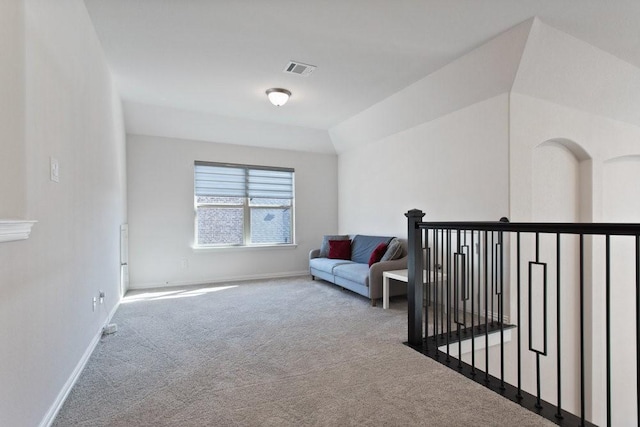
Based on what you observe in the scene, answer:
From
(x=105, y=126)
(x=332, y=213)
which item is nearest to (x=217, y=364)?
(x=105, y=126)

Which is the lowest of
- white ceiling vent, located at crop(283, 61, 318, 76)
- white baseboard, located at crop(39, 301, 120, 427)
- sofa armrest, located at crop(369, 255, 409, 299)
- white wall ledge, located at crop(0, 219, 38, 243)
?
white baseboard, located at crop(39, 301, 120, 427)

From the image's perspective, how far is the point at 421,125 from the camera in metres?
4.37

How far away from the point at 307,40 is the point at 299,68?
1.75 ft

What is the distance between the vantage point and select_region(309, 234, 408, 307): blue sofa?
12.7 feet

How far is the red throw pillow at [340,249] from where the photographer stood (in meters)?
5.24

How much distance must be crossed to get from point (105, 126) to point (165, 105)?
152cm

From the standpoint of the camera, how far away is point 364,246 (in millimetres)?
5070

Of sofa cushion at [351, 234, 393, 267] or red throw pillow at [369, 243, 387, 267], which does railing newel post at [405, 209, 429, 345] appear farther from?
sofa cushion at [351, 234, 393, 267]

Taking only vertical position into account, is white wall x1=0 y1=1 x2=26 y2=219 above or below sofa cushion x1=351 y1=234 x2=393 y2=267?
above

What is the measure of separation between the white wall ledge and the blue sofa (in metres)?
3.18

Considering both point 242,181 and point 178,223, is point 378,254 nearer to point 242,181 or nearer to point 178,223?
point 242,181

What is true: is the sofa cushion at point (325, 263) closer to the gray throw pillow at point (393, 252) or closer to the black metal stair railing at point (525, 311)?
the gray throw pillow at point (393, 252)

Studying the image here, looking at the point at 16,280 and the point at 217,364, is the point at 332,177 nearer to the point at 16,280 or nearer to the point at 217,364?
the point at 217,364

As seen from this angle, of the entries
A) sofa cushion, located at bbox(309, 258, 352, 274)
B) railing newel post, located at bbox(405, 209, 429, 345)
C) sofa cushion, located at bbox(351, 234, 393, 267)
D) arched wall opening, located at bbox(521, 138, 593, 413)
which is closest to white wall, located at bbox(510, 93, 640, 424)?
arched wall opening, located at bbox(521, 138, 593, 413)
